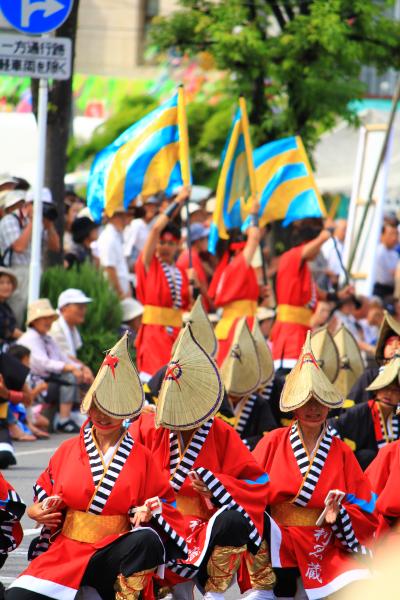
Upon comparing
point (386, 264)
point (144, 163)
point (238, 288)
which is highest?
point (144, 163)

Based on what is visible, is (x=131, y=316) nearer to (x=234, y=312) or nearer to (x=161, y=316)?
(x=234, y=312)

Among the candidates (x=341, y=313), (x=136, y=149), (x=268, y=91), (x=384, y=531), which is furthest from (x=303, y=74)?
(x=384, y=531)

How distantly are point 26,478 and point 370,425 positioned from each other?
8.35 feet

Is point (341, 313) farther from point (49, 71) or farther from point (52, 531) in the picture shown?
point (52, 531)

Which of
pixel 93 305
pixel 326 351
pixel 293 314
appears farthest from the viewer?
pixel 93 305

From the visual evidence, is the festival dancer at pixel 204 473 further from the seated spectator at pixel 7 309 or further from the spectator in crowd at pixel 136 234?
the spectator in crowd at pixel 136 234

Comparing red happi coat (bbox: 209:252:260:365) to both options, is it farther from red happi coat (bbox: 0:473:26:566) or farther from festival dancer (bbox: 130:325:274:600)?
red happi coat (bbox: 0:473:26:566)

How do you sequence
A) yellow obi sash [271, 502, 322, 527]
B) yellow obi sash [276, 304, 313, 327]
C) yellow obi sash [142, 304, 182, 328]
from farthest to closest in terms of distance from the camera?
yellow obi sash [276, 304, 313, 327]
yellow obi sash [142, 304, 182, 328]
yellow obi sash [271, 502, 322, 527]

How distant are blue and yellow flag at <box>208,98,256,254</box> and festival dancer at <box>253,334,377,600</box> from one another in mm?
6368

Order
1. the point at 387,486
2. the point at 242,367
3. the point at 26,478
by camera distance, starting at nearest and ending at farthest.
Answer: the point at 387,486, the point at 242,367, the point at 26,478

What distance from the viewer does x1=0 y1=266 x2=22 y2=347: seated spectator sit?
38.7ft

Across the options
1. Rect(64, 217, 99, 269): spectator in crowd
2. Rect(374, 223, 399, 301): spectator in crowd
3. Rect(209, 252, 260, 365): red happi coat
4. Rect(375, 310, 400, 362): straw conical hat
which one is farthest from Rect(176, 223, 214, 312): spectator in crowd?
Rect(375, 310, 400, 362): straw conical hat

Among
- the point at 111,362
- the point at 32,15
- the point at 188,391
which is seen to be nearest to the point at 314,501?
the point at 188,391

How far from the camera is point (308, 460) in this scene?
22.8ft
